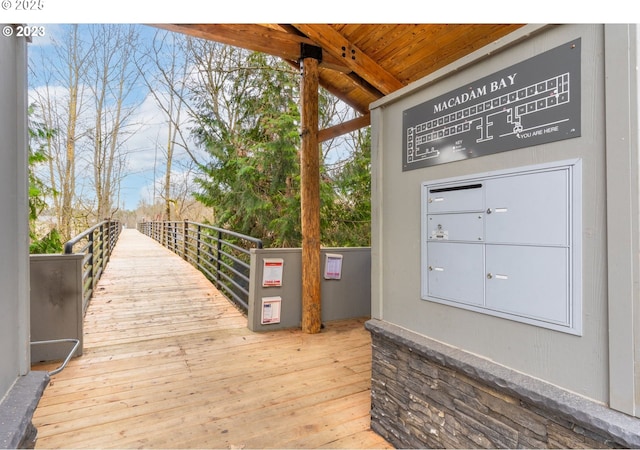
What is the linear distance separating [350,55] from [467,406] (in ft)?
10.00

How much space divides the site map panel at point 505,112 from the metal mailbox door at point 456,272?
0.40 meters

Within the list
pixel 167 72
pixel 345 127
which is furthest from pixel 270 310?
pixel 167 72

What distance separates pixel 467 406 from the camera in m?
1.42

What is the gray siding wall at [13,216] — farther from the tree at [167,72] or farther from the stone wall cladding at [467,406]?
the tree at [167,72]

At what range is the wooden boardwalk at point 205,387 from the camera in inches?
73.5

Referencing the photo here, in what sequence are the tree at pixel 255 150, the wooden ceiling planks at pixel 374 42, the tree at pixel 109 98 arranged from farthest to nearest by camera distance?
the tree at pixel 109 98 < the tree at pixel 255 150 < the wooden ceiling planks at pixel 374 42

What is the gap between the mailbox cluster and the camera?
→ 3.63 feet

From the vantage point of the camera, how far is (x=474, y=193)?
1419mm

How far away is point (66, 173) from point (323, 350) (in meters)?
10.1

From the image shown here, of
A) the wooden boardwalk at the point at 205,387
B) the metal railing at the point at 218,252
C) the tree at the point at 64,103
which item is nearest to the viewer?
the wooden boardwalk at the point at 205,387

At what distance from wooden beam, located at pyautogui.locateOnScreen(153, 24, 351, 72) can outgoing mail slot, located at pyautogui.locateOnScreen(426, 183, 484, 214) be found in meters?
2.27

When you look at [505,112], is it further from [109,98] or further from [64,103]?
[109,98]

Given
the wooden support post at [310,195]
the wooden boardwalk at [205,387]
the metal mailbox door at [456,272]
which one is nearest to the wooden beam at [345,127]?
the wooden support post at [310,195]

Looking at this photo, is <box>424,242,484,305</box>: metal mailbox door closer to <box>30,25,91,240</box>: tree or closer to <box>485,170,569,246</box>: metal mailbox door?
<box>485,170,569,246</box>: metal mailbox door
